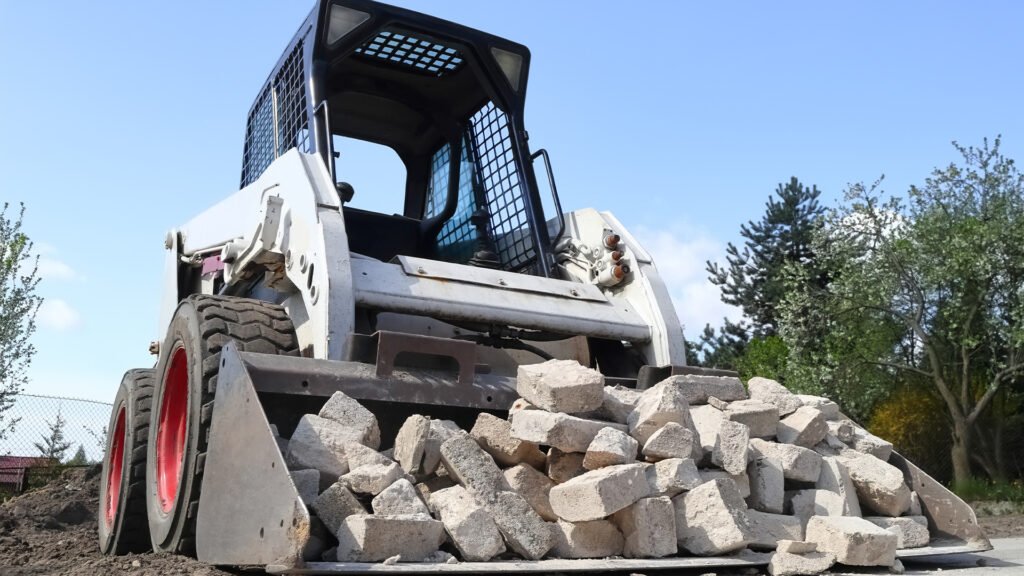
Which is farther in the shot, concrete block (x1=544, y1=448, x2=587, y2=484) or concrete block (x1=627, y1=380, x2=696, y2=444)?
concrete block (x1=627, y1=380, x2=696, y2=444)

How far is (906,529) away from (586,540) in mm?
1672

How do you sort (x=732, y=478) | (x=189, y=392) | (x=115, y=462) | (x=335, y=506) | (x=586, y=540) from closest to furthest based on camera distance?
1. (x=335, y=506)
2. (x=586, y=540)
3. (x=732, y=478)
4. (x=189, y=392)
5. (x=115, y=462)

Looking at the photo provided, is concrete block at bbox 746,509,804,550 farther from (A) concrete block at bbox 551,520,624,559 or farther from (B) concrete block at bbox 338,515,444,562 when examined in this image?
(B) concrete block at bbox 338,515,444,562

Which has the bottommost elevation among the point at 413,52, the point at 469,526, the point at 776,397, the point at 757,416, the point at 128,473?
the point at 469,526

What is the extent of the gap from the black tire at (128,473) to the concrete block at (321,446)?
1665 mm

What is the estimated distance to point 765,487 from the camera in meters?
4.05

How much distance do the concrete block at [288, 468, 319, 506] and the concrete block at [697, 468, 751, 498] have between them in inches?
60.0

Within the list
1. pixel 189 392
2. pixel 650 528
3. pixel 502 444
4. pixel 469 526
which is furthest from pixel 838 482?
pixel 189 392

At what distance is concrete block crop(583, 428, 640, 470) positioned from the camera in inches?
142

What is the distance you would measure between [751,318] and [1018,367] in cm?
1098

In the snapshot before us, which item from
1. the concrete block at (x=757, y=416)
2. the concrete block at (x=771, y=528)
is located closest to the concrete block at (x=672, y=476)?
the concrete block at (x=771, y=528)

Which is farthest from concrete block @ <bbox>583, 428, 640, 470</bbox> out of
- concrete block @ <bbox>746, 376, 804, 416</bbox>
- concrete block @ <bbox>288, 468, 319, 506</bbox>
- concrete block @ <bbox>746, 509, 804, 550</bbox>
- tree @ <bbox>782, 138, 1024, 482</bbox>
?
tree @ <bbox>782, 138, 1024, 482</bbox>

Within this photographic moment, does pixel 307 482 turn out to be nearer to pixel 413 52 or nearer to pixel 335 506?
pixel 335 506

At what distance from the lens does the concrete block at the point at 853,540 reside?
3691 mm
